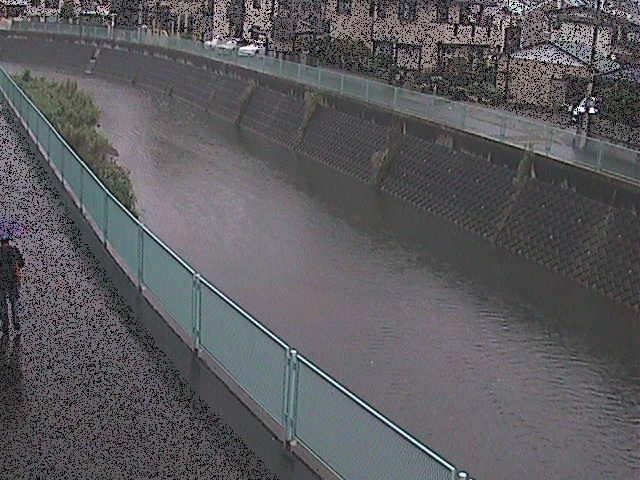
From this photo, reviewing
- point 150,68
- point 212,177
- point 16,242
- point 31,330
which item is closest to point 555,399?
point 31,330

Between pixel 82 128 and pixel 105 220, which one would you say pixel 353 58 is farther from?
pixel 105 220

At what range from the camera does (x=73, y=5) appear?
54125 mm

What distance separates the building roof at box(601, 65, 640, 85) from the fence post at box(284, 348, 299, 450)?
76.1 ft

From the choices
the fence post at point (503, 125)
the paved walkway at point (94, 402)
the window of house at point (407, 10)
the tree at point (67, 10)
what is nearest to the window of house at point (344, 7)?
the window of house at point (407, 10)

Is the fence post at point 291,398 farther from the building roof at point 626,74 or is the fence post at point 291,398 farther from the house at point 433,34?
the house at point 433,34

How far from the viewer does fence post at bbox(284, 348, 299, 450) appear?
5.79 m

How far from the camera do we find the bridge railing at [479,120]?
1470 cm

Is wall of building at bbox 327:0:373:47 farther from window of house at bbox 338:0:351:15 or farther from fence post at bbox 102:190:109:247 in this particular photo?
fence post at bbox 102:190:109:247

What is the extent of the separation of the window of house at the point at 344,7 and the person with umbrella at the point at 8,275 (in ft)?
104

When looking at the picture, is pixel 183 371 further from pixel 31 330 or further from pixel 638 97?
pixel 638 97

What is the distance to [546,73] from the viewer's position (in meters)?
30.1

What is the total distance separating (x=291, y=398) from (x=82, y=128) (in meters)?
15.3

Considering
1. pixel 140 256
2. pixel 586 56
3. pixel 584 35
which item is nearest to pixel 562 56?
pixel 586 56

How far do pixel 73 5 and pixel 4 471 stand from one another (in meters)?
52.2
